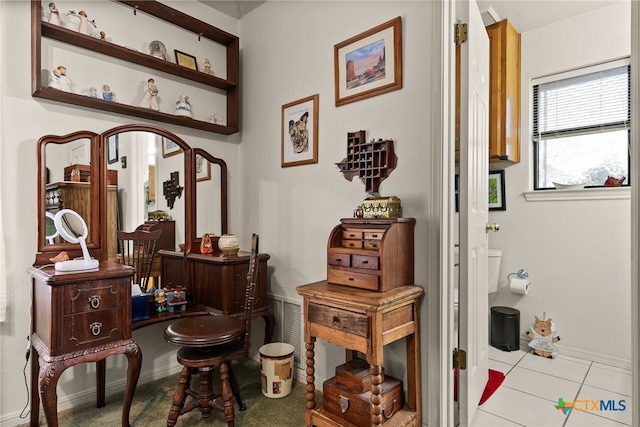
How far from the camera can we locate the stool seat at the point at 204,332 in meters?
1.77

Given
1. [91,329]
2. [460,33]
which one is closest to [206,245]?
[91,329]

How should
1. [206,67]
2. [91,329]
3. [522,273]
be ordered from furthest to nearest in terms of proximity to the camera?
[522,273], [206,67], [91,329]

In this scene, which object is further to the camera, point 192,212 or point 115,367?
point 192,212

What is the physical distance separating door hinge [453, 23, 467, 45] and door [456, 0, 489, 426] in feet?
0.06

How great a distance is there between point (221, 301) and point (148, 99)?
149cm

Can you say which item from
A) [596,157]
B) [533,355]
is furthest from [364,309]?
[596,157]

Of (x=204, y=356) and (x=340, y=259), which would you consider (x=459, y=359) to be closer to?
(x=340, y=259)

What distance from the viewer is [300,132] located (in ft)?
8.19

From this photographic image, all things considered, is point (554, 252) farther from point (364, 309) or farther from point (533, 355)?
point (364, 309)

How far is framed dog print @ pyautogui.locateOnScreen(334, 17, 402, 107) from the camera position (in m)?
1.95

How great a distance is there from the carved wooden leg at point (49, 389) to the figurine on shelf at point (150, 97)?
5.47 feet

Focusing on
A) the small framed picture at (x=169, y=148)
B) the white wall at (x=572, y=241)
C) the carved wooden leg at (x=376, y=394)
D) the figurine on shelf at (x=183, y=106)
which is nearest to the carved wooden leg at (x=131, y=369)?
the carved wooden leg at (x=376, y=394)

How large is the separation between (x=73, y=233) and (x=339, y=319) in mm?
1624

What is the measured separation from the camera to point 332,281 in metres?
1.80
